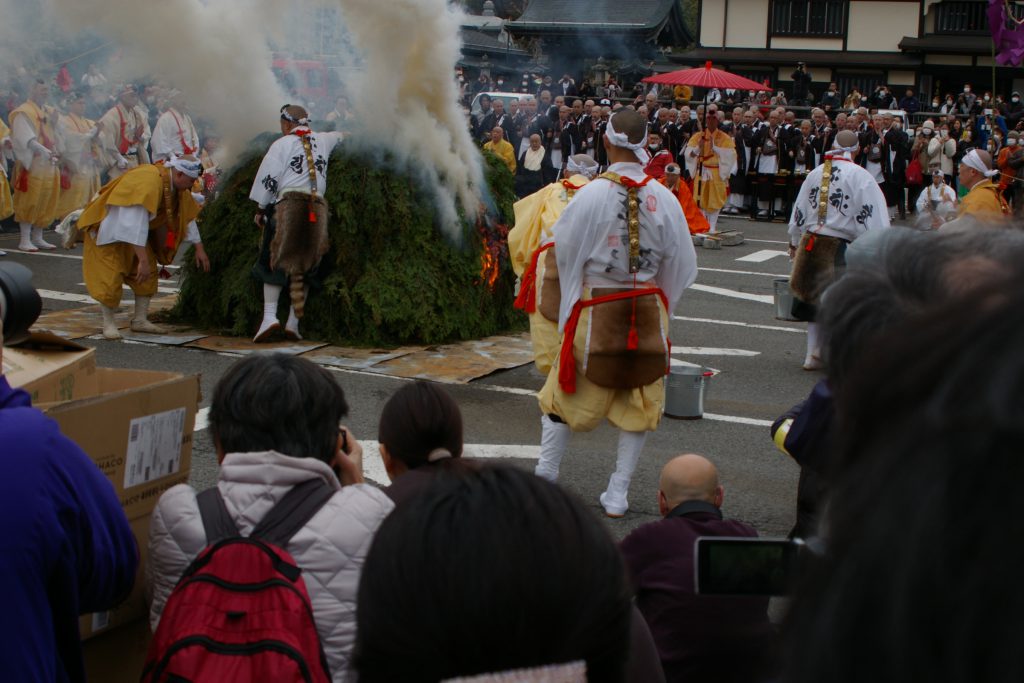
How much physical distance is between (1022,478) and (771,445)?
6509 millimetres

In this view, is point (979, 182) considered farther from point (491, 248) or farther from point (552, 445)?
point (552, 445)

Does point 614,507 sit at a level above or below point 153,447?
below

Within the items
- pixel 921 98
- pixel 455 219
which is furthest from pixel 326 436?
pixel 921 98

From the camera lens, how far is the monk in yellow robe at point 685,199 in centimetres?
1524

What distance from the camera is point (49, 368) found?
2803mm

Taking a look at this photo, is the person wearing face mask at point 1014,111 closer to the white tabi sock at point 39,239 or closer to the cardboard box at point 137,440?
the white tabi sock at point 39,239

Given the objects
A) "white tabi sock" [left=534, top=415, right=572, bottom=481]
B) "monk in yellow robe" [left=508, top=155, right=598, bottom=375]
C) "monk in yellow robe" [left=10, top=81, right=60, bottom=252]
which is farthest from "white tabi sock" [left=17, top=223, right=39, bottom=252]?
"white tabi sock" [left=534, top=415, right=572, bottom=481]

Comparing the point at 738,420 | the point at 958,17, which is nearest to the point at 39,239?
the point at 738,420

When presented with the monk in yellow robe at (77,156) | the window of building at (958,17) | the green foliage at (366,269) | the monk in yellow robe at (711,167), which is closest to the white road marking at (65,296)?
the green foliage at (366,269)

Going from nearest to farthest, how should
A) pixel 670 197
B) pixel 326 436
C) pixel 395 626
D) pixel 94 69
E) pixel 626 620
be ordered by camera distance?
pixel 395 626, pixel 626 620, pixel 326 436, pixel 670 197, pixel 94 69

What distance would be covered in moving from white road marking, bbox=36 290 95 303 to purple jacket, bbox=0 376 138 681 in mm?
8895

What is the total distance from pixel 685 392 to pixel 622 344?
80.0 inches

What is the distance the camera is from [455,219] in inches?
367

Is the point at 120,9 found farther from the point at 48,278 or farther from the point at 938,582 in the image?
the point at 938,582
